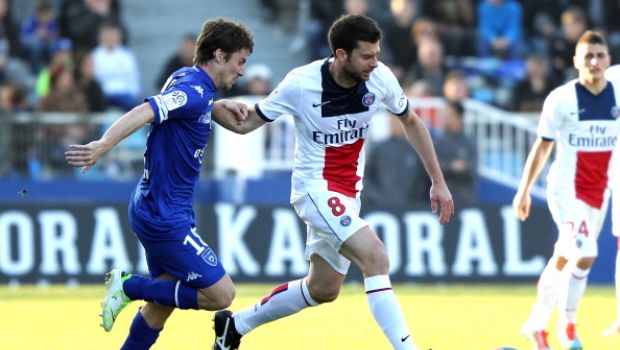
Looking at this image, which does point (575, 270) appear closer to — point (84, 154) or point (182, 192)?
point (182, 192)

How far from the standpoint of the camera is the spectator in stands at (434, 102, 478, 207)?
1817 centimetres

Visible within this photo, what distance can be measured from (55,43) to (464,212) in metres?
6.68

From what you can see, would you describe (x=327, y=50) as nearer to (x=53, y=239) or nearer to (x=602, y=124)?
(x=53, y=239)

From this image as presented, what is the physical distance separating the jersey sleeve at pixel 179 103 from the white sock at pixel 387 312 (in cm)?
154

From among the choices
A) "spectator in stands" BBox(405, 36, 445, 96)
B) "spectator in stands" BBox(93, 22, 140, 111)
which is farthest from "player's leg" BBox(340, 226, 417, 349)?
"spectator in stands" BBox(93, 22, 140, 111)

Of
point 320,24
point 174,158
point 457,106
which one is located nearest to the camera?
point 174,158

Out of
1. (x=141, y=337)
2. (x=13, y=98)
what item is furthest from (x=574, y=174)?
(x=13, y=98)

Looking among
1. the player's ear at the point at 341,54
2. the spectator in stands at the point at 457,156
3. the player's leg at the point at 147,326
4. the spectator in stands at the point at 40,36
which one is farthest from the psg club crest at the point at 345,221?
the spectator in stands at the point at 40,36

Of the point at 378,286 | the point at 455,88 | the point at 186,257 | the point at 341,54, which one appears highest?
the point at 341,54

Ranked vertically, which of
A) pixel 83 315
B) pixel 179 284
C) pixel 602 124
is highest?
pixel 602 124

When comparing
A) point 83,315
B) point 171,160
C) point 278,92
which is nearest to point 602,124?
point 278,92

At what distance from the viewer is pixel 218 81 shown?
9172 millimetres

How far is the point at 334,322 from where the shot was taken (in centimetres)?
1319

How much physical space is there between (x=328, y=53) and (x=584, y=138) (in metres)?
10.0
